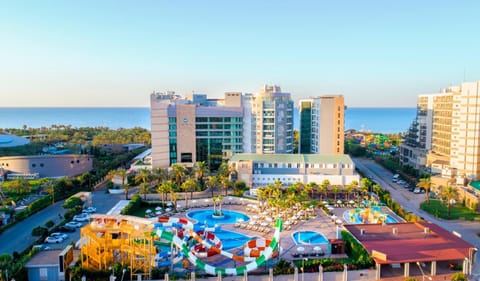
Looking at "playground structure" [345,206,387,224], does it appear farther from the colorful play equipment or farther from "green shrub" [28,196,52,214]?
"green shrub" [28,196,52,214]

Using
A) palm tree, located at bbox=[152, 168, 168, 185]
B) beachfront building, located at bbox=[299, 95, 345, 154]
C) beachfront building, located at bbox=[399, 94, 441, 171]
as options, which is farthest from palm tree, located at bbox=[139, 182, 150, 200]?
beachfront building, located at bbox=[399, 94, 441, 171]

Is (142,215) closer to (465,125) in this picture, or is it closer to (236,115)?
(236,115)

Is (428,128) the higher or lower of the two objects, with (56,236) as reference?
higher

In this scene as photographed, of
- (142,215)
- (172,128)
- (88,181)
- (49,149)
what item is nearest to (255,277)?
(142,215)

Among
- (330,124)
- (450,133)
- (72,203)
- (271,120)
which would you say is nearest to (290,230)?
(72,203)

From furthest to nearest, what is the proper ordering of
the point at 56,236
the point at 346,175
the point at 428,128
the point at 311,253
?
the point at 428,128 < the point at 346,175 < the point at 56,236 < the point at 311,253

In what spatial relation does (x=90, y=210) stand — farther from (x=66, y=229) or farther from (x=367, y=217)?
(x=367, y=217)
